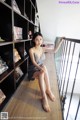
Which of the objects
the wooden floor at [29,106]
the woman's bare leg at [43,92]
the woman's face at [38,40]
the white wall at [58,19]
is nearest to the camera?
the wooden floor at [29,106]

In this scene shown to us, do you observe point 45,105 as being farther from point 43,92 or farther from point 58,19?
point 58,19

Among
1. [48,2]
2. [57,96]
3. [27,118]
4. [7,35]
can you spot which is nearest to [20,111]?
[27,118]

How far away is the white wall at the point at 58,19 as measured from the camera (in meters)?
3.29

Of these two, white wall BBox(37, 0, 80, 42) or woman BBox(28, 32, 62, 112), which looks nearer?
woman BBox(28, 32, 62, 112)

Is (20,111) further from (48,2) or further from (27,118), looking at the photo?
(48,2)

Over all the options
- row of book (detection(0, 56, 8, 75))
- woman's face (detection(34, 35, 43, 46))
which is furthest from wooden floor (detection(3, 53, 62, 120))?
woman's face (detection(34, 35, 43, 46))

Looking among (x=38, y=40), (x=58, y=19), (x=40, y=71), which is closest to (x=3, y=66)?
(x=40, y=71)

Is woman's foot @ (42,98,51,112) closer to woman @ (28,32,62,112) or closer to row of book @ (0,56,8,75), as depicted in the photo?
woman @ (28,32,62,112)

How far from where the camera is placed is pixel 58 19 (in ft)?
12.2

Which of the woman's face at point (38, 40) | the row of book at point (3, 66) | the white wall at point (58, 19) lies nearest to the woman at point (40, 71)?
the woman's face at point (38, 40)

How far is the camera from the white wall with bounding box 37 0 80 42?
3287mm

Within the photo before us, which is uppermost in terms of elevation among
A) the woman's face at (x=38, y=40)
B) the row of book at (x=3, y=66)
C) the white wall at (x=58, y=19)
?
the white wall at (x=58, y=19)

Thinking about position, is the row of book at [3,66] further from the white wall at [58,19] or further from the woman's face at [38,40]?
the white wall at [58,19]

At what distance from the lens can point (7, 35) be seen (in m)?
1.46
